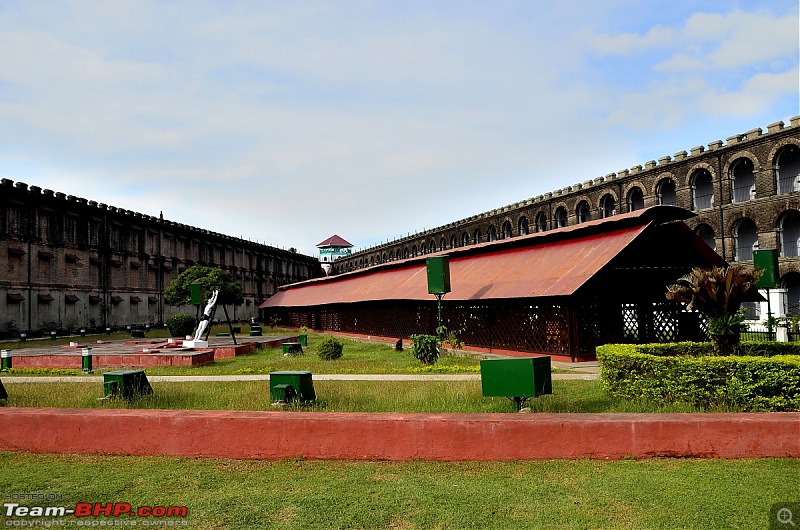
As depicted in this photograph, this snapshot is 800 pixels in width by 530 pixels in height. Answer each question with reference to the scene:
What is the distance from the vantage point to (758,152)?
34.4 m

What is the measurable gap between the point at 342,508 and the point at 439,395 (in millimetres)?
5019

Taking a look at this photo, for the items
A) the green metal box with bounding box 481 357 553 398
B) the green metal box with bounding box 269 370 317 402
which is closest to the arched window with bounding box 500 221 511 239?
the green metal box with bounding box 269 370 317 402

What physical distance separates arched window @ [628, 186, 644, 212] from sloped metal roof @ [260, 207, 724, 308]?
20.8 meters

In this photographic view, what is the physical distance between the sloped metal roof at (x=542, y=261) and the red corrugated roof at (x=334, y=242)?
3690 inches

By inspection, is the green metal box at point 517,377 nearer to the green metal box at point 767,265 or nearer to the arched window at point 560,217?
the green metal box at point 767,265

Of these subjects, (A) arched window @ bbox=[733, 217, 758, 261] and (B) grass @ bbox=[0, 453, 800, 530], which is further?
(A) arched window @ bbox=[733, 217, 758, 261]

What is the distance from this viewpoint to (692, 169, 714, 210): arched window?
127 ft

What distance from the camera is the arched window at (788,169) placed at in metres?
33.4

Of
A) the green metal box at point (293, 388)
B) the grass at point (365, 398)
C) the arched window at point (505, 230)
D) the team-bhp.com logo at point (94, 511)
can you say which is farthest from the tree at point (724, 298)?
the arched window at point (505, 230)

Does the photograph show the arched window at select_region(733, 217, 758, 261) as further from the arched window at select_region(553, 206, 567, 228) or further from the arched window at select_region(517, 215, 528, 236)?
the arched window at select_region(517, 215, 528, 236)

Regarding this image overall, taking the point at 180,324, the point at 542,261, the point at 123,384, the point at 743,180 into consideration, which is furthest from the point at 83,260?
the point at 743,180

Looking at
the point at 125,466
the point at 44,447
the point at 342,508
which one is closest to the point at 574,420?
the point at 342,508

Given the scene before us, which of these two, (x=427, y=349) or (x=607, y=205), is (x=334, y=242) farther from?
(x=427, y=349)

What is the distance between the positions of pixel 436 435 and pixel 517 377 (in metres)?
1.84
